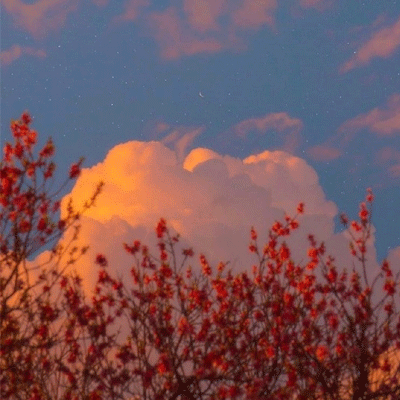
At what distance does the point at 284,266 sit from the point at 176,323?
1.67 metres

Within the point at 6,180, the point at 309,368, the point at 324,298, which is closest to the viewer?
the point at 6,180

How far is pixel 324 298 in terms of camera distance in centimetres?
878

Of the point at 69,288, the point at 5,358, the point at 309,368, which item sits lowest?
the point at 309,368

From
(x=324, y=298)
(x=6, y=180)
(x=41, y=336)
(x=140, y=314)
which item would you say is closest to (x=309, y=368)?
(x=324, y=298)

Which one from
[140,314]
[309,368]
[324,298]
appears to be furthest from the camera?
[324,298]

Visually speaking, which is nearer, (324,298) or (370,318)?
(370,318)

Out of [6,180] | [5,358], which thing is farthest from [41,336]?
[6,180]

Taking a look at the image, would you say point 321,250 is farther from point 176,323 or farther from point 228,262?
point 176,323

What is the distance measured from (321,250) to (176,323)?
91.0 inches

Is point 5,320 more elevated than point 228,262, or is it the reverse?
point 228,262

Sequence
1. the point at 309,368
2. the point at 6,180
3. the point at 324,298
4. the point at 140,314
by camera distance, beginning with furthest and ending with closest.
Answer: the point at 324,298 < the point at 140,314 < the point at 309,368 < the point at 6,180

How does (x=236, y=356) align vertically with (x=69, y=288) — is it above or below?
below

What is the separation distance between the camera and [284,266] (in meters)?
8.98

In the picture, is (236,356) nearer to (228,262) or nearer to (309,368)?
(309,368)
